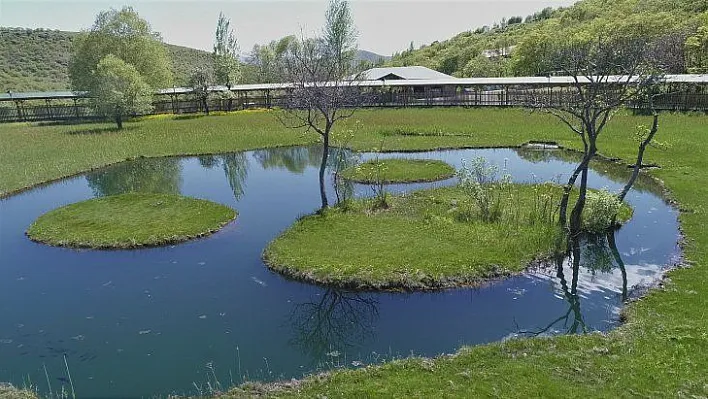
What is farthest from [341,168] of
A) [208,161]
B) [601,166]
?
[601,166]

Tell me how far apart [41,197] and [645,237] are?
83.5 ft

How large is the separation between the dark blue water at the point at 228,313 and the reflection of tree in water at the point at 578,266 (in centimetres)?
7

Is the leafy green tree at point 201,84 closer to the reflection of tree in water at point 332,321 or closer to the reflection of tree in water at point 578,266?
the reflection of tree in water at point 332,321

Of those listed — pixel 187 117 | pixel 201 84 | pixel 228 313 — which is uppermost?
pixel 201 84

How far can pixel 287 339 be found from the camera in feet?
38.4

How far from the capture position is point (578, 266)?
14977 mm

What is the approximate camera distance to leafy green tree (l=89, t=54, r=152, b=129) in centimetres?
4453

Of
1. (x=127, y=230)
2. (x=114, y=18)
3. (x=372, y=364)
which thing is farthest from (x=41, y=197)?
(x=114, y=18)

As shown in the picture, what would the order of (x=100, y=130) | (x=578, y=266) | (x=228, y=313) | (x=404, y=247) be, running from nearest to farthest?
(x=228, y=313), (x=578, y=266), (x=404, y=247), (x=100, y=130)

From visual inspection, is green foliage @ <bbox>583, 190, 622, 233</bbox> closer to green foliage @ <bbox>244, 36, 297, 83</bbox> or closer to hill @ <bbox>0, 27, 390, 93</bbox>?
hill @ <bbox>0, 27, 390, 93</bbox>

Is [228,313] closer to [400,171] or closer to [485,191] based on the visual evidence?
[485,191]

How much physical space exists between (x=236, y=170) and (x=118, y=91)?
72.1 feet

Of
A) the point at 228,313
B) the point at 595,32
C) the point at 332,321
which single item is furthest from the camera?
the point at 595,32

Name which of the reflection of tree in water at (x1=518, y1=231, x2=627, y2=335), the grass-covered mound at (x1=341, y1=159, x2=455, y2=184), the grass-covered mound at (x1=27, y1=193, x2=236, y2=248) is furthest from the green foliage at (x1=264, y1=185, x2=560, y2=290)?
the grass-covered mound at (x1=341, y1=159, x2=455, y2=184)
